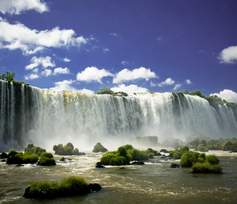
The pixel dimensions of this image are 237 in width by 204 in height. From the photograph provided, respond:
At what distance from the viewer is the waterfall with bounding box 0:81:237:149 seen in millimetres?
54719

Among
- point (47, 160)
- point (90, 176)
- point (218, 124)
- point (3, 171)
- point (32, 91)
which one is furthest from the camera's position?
point (218, 124)

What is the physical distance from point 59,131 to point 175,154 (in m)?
26.5

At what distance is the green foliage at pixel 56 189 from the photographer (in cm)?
1652

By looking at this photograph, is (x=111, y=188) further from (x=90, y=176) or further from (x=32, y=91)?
(x=32, y=91)

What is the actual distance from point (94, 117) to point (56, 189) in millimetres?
48976

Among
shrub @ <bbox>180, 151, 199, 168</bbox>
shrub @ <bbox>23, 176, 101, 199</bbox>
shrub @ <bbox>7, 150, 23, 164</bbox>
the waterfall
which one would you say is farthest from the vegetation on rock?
the waterfall

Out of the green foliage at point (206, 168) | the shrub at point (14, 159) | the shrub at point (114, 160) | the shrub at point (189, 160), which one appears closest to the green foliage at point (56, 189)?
the green foliage at point (206, 168)

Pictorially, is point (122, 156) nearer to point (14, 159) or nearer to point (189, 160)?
point (189, 160)

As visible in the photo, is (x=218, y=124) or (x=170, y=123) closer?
(x=170, y=123)

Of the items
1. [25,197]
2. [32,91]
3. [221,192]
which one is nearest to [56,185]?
[25,197]

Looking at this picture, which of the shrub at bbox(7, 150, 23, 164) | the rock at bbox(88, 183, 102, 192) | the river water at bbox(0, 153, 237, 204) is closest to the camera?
the river water at bbox(0, 153, 237, 204)

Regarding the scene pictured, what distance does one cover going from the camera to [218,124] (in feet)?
307

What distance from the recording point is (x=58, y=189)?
17.0 meters

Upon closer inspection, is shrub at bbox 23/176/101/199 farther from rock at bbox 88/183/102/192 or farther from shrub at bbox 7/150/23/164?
shrub at bbox 7/150/23/164
